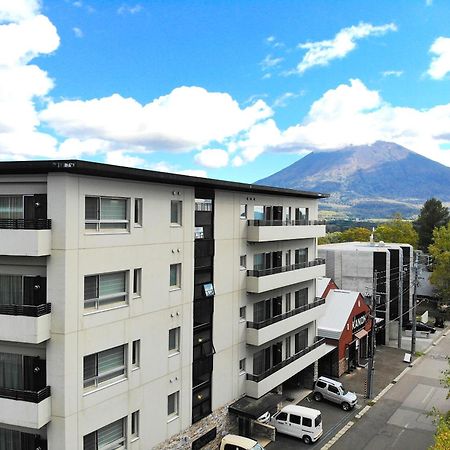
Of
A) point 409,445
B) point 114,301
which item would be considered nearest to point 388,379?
point 409,445

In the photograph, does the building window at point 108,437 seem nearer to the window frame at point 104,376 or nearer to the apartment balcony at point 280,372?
the window frame at point 104,376

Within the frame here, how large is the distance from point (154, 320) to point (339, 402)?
18.9m

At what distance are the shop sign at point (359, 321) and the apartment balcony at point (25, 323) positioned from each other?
31.3 m

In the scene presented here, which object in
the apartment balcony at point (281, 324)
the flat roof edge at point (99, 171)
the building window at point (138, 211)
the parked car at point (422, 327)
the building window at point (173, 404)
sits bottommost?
the parked car at point (422, 327)

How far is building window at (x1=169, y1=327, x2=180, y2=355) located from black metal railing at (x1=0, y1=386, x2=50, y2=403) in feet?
22.1

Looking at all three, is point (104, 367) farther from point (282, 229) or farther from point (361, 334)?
point (361, 334)

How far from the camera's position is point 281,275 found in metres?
27.7

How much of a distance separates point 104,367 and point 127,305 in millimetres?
2580

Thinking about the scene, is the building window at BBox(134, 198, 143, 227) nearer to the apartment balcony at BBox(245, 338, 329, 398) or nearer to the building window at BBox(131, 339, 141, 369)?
the building window at BBox(131, 339, 141, 369)

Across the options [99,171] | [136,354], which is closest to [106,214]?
[99,171]

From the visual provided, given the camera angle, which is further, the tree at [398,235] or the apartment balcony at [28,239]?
the tree at [398,235]

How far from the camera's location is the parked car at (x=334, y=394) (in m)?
30.7

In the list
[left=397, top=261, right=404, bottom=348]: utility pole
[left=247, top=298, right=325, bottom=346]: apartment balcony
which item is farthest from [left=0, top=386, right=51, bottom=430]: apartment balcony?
[left=397, top=261, right=404, bottom=348]: utility pole

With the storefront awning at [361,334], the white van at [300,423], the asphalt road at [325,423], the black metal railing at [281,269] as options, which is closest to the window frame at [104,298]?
the black metal railing at [281,269]
